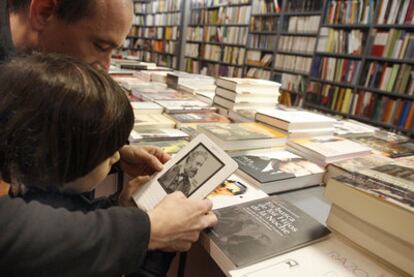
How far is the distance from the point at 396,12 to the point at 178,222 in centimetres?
279

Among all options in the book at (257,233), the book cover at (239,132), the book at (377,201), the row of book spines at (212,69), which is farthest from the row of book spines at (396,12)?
the book at (257,233)

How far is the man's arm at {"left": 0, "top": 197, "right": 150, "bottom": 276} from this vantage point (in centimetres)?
38

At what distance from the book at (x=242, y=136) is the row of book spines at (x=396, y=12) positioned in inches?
84.3

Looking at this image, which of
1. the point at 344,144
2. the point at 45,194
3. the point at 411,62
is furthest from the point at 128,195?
the point at 411,62

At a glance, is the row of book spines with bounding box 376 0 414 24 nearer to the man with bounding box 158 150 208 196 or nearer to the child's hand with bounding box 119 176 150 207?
the man with bounding box 158 150 208 196

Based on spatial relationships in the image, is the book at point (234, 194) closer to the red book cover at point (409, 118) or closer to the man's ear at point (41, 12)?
the man's ear at point (41, 12)

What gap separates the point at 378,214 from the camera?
514 millimetres

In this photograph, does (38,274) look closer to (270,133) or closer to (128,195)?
(128,195)

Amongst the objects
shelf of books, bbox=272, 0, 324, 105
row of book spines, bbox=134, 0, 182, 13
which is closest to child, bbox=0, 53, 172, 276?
shelf of books, bbox=272, 0, 324, 105

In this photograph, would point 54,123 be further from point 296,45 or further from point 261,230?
point 296,45

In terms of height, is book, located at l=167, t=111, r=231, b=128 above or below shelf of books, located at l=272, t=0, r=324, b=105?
below

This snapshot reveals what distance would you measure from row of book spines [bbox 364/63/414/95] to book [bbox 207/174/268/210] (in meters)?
2.37

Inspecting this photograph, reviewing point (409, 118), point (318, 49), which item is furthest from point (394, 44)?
point (318, 49)

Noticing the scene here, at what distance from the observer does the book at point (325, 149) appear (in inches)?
35.2
